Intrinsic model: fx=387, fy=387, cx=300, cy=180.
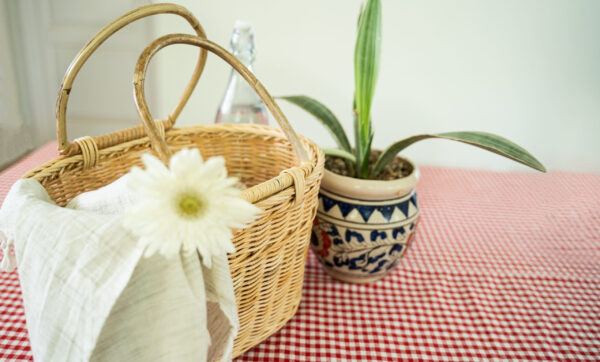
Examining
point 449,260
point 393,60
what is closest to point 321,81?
point 393,60

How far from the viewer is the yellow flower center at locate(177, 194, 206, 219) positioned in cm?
28

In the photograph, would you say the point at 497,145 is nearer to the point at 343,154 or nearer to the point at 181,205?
the point at 343,154

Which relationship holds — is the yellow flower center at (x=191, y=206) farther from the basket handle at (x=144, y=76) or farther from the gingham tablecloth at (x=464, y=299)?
the gingham tablecloth at (x=464, y=299)

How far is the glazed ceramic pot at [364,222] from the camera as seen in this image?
1.87 feet

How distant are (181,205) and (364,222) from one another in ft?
1.13

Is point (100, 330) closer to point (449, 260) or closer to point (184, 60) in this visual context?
point (449, 260)

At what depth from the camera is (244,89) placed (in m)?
0.81

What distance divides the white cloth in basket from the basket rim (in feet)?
0.31

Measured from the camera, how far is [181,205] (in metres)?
0.28

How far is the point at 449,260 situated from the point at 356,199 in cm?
26

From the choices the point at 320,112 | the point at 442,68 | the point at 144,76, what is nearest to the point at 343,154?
the point at 320,112

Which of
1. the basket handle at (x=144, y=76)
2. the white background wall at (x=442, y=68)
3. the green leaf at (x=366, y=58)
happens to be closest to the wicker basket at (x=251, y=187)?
the basket handle at (x=144, y=76)

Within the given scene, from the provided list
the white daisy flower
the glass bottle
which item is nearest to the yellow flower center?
the white daisy flower

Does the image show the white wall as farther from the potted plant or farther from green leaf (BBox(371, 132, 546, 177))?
green leaf (BBox(371, 132, 546, 177))
